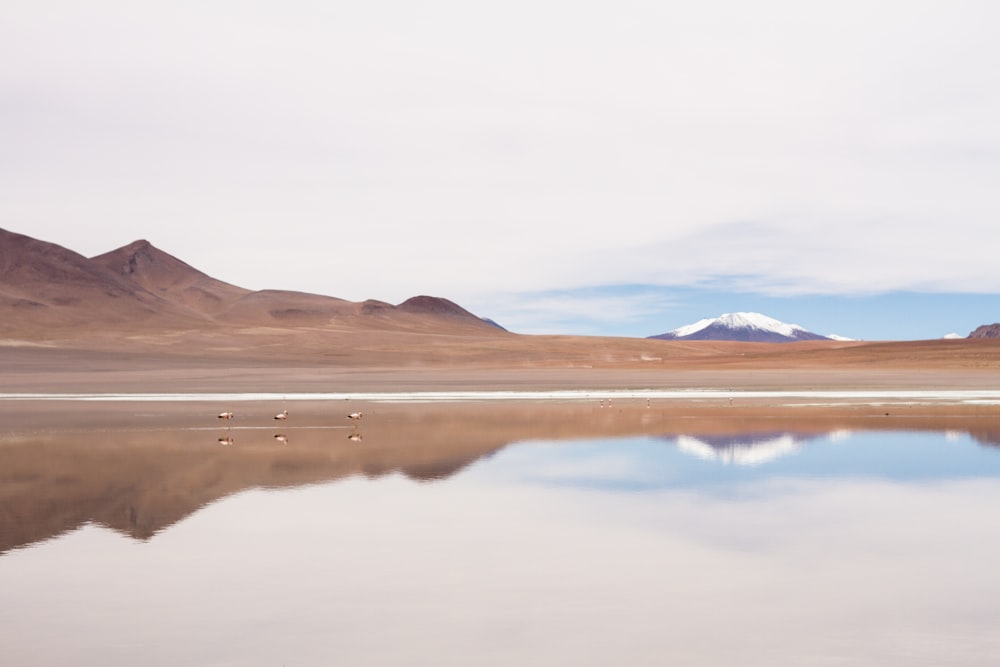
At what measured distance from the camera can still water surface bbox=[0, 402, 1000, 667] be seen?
7668mm

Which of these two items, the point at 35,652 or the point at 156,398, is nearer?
the point at 35,652

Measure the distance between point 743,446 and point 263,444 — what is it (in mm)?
10866

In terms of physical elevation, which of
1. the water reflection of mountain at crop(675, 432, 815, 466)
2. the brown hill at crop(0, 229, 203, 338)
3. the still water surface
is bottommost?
the still water surface

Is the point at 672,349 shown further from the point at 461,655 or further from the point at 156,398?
the point at 461,655

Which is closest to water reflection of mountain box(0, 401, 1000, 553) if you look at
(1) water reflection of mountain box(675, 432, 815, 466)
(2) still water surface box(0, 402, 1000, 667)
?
(1) water reflection of mountain box(675, 432, 815, 466)

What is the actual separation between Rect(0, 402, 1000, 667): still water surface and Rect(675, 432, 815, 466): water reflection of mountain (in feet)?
4.59

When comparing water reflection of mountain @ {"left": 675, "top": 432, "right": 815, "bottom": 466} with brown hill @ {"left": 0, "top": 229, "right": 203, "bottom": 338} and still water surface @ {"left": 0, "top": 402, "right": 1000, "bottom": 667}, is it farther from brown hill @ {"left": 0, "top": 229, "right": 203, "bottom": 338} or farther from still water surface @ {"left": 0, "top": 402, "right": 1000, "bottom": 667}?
brown hill @ {"left": 0, "top": 229, "right": 203, "bottom": 338}

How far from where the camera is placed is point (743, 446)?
2169 cm

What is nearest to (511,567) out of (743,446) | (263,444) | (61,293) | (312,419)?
(743,446)

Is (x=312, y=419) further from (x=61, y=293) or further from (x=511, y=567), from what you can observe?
(x=61, y=293)

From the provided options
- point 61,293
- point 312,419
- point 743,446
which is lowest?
point 743,446

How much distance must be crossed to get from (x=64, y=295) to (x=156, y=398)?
144428mm

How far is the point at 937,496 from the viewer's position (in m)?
14.7

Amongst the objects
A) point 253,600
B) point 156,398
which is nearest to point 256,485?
point 253,600
